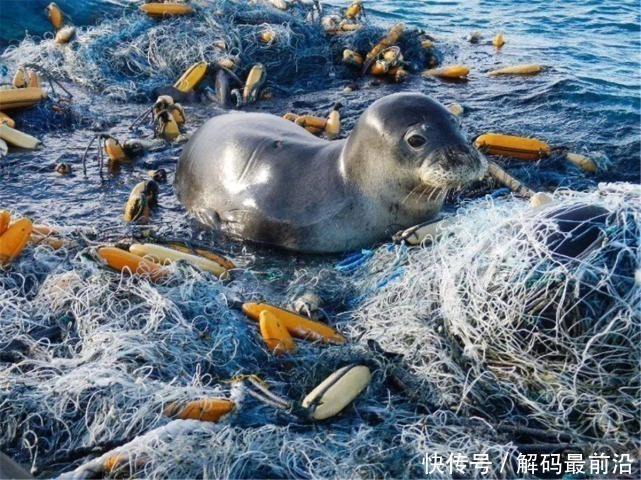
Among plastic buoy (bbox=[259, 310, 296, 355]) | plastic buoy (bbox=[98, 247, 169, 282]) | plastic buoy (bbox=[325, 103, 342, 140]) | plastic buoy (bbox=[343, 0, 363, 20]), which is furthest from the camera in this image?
plastic buoy (bbox=[343, 0, 363, 20])

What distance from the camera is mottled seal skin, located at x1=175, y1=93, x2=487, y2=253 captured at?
6.16 meters

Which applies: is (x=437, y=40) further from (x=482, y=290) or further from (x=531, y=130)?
(x=482, y=290)

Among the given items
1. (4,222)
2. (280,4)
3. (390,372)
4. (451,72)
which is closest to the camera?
(390,372)

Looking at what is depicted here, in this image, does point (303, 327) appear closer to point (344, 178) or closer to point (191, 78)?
point (344, 178)

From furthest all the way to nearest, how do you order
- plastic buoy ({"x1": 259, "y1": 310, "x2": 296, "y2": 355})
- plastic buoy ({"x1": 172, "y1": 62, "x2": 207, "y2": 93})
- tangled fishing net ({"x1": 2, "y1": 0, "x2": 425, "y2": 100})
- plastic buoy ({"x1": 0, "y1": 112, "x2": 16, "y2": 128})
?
1. tangled fishing net ({"x1": 2, "y1": 0, "x2": 425, "y2": 100})
2. plastic buoy ({"x1": 172, "y1": 62, "x2": 207, "y2": 93})
3. plastic buoy ({"x1": 0, "y1": 112, "x2": 16, "y2": 128})
4. plastic buoy ({"x1": 259, "y1": 310, "x2": 296, "y2": 355})

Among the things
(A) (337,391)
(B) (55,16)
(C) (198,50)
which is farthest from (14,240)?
(B) (55,16)

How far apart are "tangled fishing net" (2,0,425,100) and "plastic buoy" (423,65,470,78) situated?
1.93 ft

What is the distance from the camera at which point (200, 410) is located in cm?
389

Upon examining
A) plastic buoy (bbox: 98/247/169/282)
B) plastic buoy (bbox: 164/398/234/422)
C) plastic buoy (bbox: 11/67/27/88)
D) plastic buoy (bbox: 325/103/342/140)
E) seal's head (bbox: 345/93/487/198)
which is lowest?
plastic buoy (bbox: 325/103/342/140)

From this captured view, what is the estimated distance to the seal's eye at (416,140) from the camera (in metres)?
6.15

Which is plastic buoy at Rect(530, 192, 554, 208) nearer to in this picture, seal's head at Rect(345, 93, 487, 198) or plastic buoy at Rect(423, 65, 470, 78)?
seal's head at Rect(345, 93, 487, 198)

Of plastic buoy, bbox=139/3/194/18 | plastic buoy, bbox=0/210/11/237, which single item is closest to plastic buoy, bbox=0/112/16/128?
plastic buoy, bbox=139/3/194/18

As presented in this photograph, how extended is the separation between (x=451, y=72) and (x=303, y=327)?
780 centimetres

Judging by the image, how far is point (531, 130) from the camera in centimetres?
954
